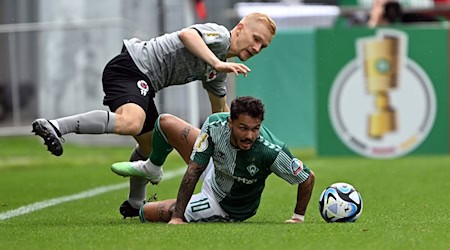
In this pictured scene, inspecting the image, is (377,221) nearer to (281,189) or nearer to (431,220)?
(431,220)

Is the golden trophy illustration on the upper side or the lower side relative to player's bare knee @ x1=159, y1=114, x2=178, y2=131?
lower

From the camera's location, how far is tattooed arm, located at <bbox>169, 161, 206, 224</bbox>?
774 centimetres

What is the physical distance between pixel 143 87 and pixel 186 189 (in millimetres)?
1169

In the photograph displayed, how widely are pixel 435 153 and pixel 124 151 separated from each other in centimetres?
449

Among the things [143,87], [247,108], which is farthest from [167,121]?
[247,108]

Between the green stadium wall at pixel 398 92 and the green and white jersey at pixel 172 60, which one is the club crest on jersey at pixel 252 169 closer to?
the green and white jersey at pixel 172 60

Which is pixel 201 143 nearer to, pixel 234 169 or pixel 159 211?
pixel 234 169

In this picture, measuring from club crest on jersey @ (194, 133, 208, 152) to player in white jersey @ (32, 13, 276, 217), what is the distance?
530 millimetres

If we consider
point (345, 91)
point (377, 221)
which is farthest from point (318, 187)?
point (345, 91)

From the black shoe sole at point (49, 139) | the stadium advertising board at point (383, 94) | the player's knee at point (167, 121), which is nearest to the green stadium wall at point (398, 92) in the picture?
the stadium advertising board at point (383, 94)

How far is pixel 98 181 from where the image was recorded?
43.1ft

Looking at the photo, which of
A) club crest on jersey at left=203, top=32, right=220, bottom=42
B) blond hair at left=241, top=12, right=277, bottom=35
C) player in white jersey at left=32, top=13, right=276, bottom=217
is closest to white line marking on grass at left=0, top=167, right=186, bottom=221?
player in white jersey at left=32, top=13, right=276, bottom=217

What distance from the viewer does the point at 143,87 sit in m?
8.66

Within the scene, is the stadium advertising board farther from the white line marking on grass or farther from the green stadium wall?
the white line marking on grass
